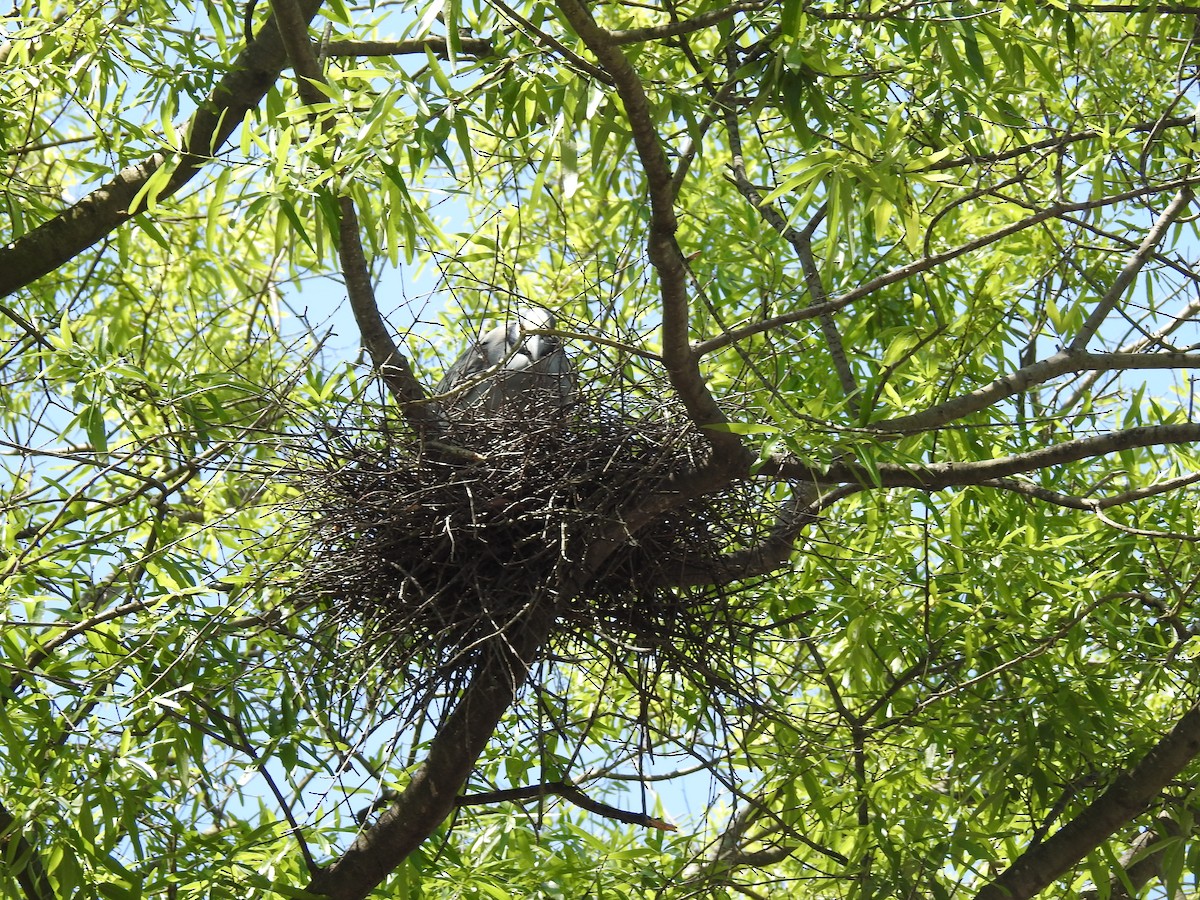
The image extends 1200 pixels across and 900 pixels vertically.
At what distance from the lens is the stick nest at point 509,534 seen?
238 centimetres

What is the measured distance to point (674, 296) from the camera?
210 cm

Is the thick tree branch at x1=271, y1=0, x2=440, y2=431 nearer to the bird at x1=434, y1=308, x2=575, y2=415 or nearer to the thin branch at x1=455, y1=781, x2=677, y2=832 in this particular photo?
the bird at x1=434, y1=308, x2=575, y2=415

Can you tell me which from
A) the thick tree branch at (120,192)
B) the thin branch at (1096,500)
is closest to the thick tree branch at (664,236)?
the thin branch at (1096,500)

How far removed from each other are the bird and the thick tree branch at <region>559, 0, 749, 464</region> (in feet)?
1.17

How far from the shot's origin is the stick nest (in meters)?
2.38

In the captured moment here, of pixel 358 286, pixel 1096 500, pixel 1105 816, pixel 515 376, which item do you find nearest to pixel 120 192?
pixel 358 286

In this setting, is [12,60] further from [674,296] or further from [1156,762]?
[1156,762]

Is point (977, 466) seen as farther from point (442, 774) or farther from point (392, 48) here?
point (392, 48)

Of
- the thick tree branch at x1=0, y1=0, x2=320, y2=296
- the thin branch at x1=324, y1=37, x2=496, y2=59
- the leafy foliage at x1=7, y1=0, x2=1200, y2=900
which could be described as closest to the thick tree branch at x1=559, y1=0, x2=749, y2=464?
the leafy foliage at x1=7, y1=0, x2=1200, y2=900

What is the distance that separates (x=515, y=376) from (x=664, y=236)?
0.90m

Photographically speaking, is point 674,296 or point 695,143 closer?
point 674,296

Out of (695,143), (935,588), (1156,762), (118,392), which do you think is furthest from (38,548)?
(1156,762)

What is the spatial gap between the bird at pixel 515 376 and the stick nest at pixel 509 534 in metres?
0.05

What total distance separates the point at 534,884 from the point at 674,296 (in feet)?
5.82
